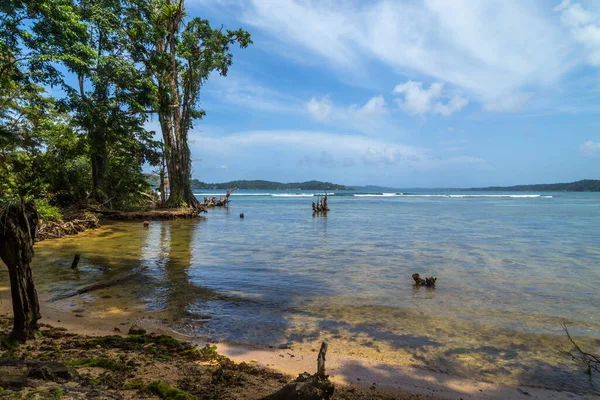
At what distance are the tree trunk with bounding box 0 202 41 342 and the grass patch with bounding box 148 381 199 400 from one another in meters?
2.24

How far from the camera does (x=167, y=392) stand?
10.4ft

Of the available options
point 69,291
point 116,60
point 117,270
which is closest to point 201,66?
point 116,60

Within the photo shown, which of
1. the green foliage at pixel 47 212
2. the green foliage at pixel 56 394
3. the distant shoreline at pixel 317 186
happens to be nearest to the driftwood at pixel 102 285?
the green foliage at pixel 56 394

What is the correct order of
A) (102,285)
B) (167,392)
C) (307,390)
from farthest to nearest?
(102,285)
(167,392)
(307,390)

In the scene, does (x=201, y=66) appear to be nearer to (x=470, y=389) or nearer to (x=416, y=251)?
(x=416, y=251)

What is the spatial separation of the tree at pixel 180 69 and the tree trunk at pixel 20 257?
20.7 metres

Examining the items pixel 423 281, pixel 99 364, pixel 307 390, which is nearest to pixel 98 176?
pixel 423 281

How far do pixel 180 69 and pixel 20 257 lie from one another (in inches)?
1173

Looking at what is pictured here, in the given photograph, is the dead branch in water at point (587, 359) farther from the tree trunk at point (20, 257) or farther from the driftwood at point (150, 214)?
the driftwood at point (150, 214)

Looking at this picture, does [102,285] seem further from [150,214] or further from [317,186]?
[317,186]

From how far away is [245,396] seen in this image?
3.31 m

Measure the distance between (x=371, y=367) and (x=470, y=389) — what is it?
1110 mm

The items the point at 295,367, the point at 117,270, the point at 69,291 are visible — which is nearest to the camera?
the point at 295,367

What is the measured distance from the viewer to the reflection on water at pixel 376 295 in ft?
17.1
